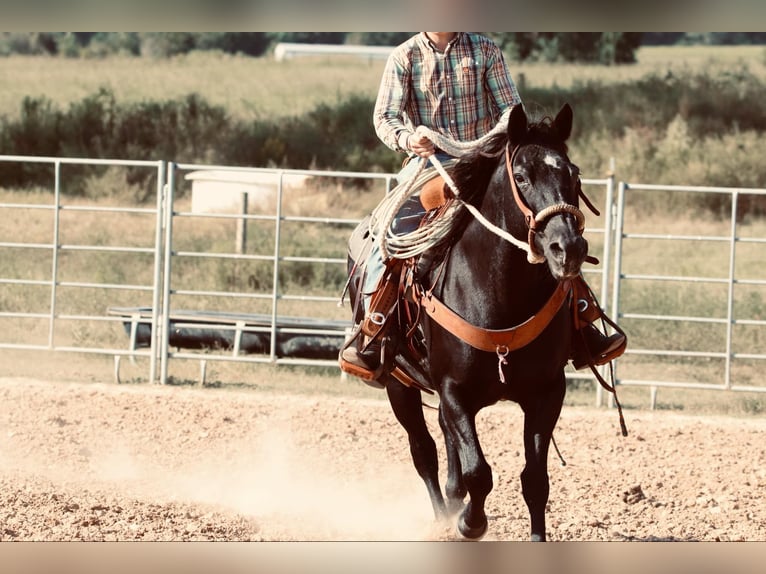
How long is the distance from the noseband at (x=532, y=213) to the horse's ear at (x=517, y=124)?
1.5 inches

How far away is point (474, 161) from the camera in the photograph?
13.4 feet

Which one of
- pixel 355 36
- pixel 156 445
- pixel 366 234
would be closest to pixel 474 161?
pixel 366 234

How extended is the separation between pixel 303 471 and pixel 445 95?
3.27 m

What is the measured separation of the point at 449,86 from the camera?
4.63 metres

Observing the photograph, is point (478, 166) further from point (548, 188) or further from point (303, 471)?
point (303, 471)

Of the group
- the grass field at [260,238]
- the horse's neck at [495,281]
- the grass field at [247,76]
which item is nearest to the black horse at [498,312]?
the horse's neck at [495,281]

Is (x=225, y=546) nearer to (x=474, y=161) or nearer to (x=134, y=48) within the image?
(x=474, y=161)

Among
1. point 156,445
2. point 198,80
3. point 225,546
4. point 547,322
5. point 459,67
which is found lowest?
point 156,445

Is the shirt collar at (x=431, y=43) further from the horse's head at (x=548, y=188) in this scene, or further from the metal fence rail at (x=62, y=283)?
the metal fence rail at (x=62, y=283)

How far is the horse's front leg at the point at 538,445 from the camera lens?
164 inches

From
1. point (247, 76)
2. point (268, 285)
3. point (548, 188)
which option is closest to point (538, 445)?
point (548, 188)

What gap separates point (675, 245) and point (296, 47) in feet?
56.1

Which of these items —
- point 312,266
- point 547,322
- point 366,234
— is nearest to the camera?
point 547,322

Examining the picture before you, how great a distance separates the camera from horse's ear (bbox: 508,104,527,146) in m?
3.74
